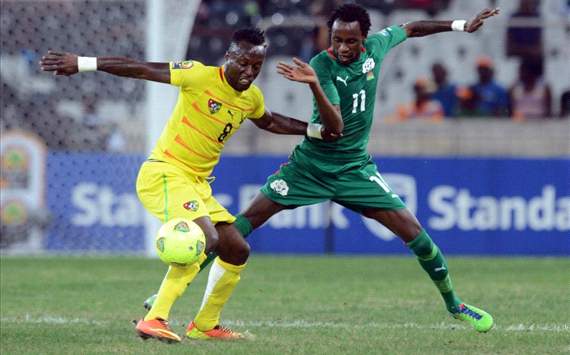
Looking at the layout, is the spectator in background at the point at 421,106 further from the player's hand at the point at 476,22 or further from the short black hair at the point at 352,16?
the short black hair at the point at 352,16

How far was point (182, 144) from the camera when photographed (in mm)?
7688

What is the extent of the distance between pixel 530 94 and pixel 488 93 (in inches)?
25.1

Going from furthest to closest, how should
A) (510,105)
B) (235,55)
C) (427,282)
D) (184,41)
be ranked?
1. (510,105)
2. (184,41)
3. (427,282)
4. (235,55)

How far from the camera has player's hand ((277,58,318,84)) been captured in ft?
23.6

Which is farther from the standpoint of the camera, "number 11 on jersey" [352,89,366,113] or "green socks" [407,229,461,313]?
"number 11 on jersey" [352,89,366,113]

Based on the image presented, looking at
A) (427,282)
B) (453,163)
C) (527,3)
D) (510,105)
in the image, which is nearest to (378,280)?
(427,282)

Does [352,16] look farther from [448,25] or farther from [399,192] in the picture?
[399,192]

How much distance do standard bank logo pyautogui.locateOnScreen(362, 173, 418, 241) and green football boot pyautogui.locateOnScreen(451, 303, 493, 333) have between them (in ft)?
21.8

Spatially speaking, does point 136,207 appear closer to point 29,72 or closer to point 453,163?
point 29,72

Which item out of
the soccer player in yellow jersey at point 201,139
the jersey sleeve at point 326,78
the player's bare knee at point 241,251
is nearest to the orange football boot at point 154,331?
the soccer player in yellow jersey at point 201,139

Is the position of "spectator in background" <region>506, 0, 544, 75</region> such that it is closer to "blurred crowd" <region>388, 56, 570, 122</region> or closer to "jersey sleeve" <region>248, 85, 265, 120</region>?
"blurred crowd" <region>388, 56, 570, 122</region>

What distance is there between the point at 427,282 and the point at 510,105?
18.1ft

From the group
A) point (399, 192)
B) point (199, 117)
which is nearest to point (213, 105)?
point (199, 117)

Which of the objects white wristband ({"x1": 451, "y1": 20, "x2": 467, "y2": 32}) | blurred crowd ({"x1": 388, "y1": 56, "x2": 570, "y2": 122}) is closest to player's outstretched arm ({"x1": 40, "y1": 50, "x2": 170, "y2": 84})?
white wristband ({"x1": 451, "y1": 20, "x2": 467, "y2": 32})
